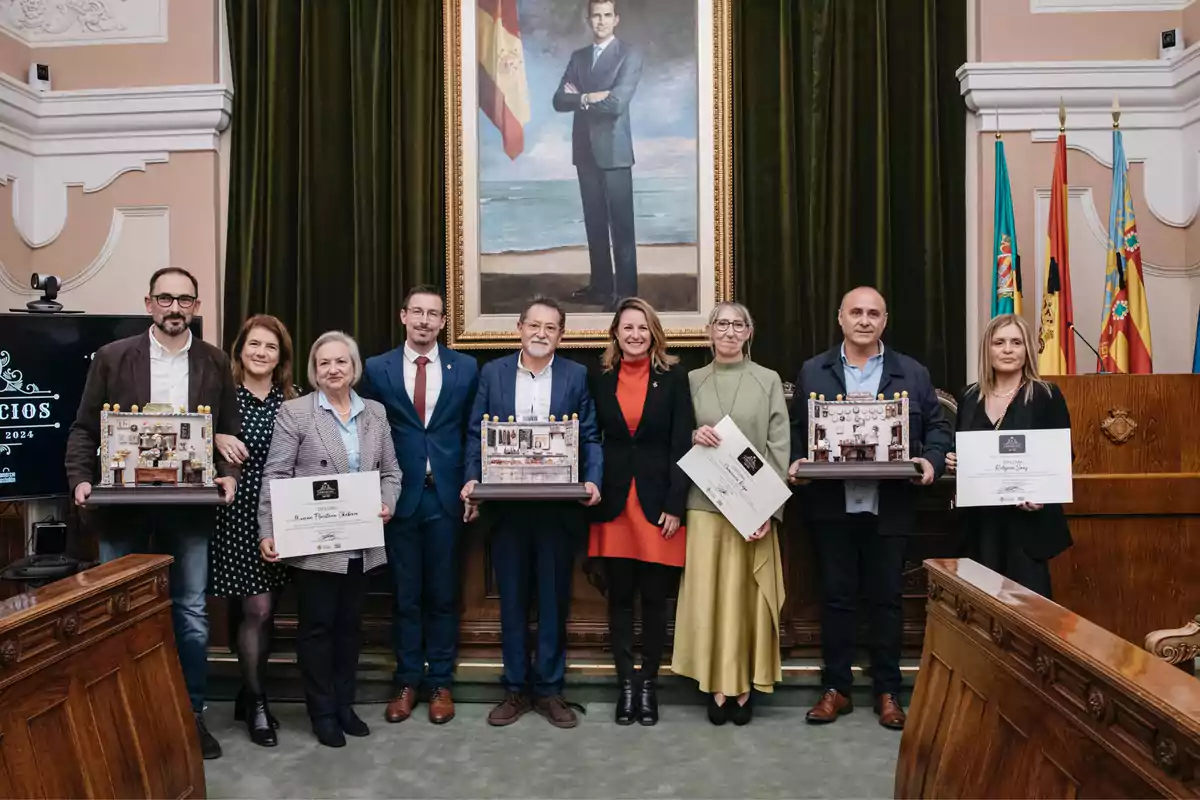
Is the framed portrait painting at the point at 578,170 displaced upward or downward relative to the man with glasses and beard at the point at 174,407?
upward

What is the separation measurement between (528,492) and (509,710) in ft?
2.89

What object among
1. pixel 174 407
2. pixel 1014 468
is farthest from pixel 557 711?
pixel 1014 468

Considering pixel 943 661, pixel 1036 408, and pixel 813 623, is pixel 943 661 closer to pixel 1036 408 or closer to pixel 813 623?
pixel 1036 408

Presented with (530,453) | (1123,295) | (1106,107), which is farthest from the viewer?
(1106,107)

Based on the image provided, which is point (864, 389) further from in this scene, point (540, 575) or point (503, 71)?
point (503, 71)

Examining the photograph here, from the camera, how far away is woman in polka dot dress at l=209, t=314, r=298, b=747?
3199mm

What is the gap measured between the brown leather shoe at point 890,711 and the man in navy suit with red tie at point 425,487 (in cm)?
164

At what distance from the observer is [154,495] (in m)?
2.93

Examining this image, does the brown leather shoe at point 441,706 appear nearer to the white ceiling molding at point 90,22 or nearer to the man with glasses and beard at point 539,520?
the man with glasses and beard at point 539,520

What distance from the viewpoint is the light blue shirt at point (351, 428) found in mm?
3180

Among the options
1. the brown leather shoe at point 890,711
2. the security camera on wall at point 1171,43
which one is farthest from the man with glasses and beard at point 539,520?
the security camera on wall at point 1171,43

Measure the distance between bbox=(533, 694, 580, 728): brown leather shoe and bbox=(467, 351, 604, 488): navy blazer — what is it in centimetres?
85

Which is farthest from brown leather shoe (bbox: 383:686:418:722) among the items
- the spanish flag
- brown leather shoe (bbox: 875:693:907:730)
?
the spanish flag

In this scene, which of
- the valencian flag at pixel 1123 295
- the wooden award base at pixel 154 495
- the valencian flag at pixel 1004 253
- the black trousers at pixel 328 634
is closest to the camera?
the wooden award base at pixel 154 495
